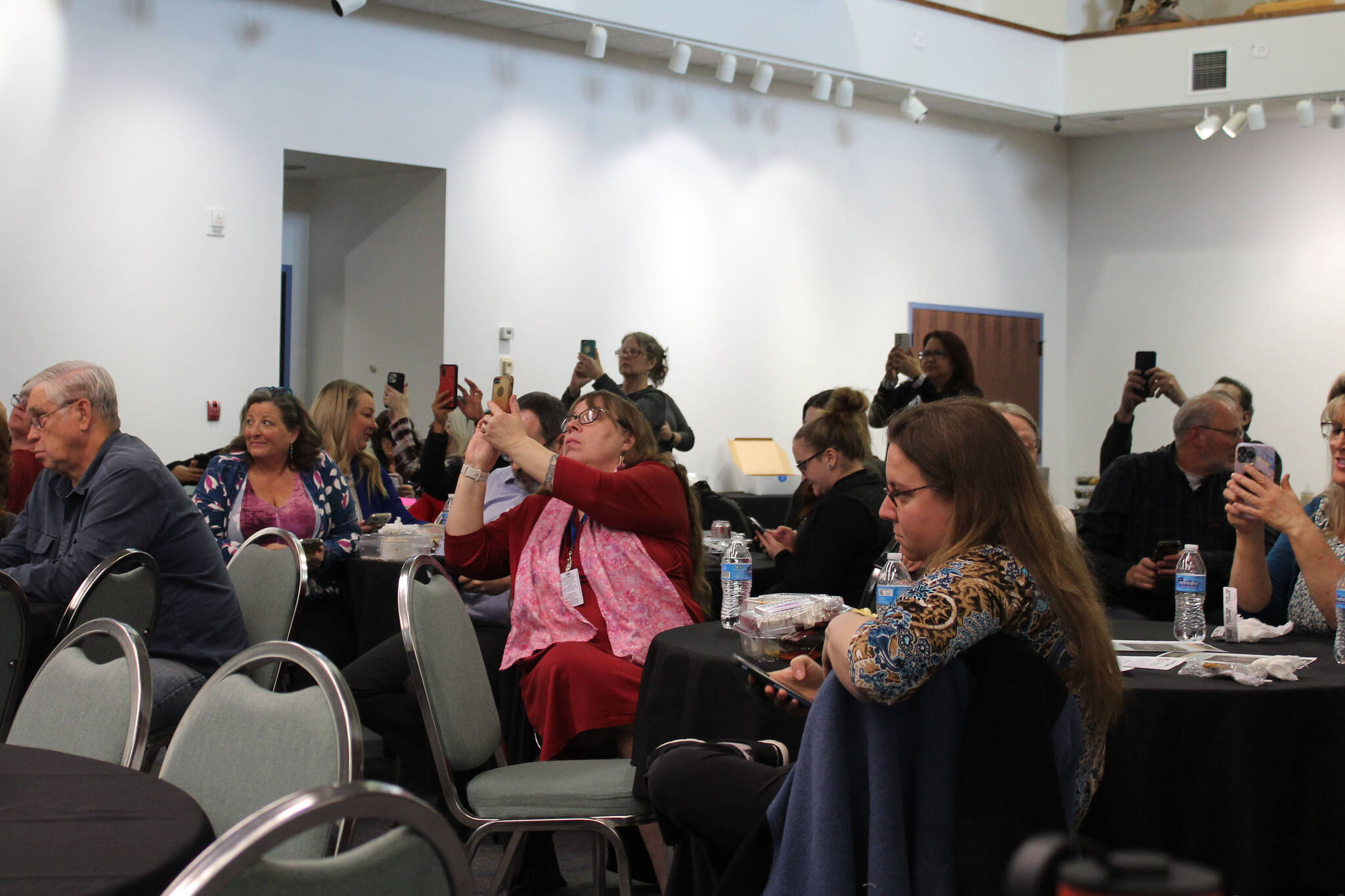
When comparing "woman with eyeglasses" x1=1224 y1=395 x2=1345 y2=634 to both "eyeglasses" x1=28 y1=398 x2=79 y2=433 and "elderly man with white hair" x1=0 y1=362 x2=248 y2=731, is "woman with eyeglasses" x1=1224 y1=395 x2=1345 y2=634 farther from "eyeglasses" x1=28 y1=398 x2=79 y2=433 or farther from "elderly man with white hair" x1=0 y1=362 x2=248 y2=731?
"eyeglasses" x1=28 y1=398 x2=79 y2=433

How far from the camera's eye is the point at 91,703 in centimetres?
197

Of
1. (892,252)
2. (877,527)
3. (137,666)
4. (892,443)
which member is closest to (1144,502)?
(877,527)

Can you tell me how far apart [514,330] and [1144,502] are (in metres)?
4.42

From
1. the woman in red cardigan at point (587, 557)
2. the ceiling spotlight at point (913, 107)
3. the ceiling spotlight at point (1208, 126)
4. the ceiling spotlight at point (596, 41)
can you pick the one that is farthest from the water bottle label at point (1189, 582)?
the ceiling spotlight at point (1208, 126)

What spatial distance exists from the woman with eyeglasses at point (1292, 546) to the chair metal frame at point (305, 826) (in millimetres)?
2433

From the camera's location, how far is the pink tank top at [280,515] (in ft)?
14.8

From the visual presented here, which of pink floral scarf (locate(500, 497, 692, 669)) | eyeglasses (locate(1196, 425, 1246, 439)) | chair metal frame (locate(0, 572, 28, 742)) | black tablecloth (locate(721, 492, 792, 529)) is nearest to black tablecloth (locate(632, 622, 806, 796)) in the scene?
pink floral scarf (locate(500, 497, 692, 669))

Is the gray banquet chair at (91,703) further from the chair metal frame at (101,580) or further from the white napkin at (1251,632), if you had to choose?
the white napkin at (1251,632)

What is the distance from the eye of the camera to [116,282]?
6391 millimetres

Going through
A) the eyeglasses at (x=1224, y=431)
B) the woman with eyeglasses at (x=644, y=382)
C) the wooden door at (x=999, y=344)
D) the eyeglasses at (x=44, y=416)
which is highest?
the wooden door at (x=999, y=344)

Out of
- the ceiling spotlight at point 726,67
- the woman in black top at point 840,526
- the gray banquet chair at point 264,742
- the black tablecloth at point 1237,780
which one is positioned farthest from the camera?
the ceiling spotlight at point 726,67

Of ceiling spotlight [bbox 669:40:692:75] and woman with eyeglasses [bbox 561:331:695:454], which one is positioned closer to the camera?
woman with eyeglasses [bbox 561:331:695:454]

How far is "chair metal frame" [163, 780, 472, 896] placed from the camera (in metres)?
1.01

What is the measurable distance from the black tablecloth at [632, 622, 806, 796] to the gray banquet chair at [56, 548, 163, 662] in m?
1.16
